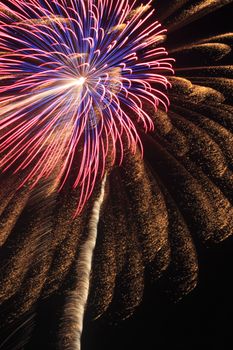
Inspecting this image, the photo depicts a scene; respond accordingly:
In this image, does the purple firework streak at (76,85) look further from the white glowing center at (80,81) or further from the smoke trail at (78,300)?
the smoke trail at (78,300)

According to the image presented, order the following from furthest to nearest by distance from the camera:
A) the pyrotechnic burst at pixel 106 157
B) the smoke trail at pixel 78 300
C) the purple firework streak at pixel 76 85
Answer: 1. the purple firework streak at pixel 76 85
2. the pyrotechnic burst at pixel 106 157
3. the smoke trail at pixel 78 300

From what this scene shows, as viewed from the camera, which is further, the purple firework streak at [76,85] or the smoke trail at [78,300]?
the purple firework streak at [76,85]

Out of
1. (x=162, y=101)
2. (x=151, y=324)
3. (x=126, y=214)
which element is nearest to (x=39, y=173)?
(x=126, y=214)

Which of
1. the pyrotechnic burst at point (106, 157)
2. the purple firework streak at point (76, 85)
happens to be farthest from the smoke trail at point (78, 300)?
the purple firework streak at point (76, 85)

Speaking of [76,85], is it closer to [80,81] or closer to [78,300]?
[80,81]

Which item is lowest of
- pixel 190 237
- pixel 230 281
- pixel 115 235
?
pixel 230 281

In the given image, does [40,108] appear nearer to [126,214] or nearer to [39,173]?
[39,173]

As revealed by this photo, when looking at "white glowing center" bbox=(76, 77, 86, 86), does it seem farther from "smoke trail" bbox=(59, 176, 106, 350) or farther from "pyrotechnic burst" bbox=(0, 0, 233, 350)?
"smoke trail" bbox=(59, 176, 106, 350)

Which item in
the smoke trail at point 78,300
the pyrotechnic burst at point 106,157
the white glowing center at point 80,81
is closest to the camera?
the smoke trail at point 78,300
